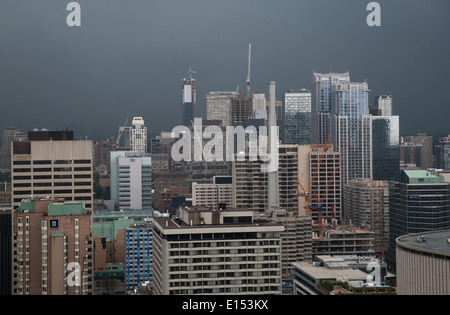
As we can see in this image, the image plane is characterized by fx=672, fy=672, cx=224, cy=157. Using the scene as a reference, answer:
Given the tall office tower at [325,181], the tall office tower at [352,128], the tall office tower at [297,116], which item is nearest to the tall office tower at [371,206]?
the tall office tower at [325,181]

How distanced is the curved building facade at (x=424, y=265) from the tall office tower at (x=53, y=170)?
31.2ft

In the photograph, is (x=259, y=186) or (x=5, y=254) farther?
(x=259, y=186)

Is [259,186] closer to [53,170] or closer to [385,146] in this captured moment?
[385,146]

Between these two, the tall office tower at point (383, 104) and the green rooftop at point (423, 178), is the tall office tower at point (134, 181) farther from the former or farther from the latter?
the tall office tower at point (383, 104)

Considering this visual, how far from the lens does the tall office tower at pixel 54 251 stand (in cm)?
883

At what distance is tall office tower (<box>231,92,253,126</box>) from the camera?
33438 millimetres

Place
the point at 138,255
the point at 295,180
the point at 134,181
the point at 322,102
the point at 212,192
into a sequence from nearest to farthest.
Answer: the point at 138,255
the point at 295,180
the point at 134,181
the point at 212,192
the point at 322,102

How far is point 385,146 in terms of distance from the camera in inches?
1089

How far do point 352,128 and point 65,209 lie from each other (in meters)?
22.1

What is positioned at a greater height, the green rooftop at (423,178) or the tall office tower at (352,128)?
the tall office tower at (352,128)

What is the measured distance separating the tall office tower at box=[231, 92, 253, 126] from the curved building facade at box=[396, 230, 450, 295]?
2851 cm

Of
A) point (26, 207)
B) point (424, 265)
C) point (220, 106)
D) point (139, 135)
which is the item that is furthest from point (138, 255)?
point (220, 106)

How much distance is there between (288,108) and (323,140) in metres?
2.66

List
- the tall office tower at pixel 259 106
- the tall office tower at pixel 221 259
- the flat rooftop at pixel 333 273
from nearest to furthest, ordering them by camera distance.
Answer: the tall office tower at pixel 221 259, the flat rooftop at pixel 333 273, the tall office tower at pixel 259 106
